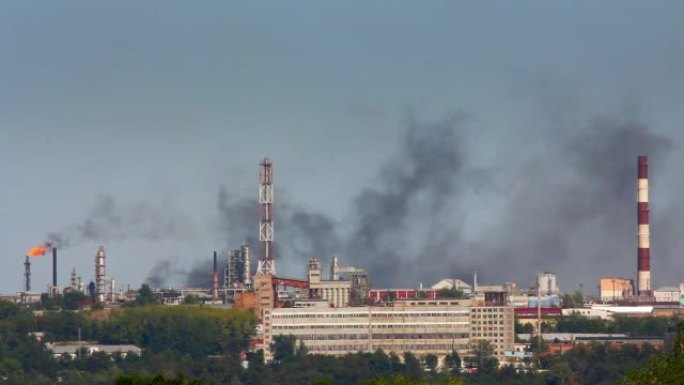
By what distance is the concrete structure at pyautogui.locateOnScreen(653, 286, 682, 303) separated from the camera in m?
161

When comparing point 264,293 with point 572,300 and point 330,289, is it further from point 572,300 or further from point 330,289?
point 572,300

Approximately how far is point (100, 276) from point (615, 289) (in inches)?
1264

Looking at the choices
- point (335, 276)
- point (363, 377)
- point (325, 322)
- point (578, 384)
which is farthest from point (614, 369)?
point (335, 276)

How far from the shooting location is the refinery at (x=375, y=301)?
13825 cm

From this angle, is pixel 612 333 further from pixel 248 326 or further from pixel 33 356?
pixel 33 356

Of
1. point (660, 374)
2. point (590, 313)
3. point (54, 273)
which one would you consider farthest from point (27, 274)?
point (660, 374)

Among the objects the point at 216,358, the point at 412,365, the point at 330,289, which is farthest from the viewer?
the point at 330,289

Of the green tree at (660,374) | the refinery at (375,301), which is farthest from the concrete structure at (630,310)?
the green tree at (660,374)

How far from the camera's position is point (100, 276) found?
15438cm

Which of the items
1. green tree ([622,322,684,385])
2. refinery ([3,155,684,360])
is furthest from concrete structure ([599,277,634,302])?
green tree ([622,322,684,385])

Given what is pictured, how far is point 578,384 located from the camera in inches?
4747

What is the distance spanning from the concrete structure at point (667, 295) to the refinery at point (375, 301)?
0.42 ft

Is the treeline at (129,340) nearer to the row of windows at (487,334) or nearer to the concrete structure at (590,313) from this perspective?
the row of windows at (487,334)

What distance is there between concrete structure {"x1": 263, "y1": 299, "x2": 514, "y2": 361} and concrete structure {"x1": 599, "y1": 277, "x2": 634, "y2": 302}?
24.7 metres
